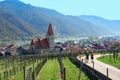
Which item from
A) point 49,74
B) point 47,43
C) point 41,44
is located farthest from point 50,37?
point 49,74

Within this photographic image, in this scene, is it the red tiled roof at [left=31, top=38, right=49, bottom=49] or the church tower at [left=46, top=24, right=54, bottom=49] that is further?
the red tiled roof at [left=31, top=38, right=49, bottom=49]

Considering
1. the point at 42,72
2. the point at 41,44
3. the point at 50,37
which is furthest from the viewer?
the point at 41,44

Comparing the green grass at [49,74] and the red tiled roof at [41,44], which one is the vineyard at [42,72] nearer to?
the green grass at [49,74]

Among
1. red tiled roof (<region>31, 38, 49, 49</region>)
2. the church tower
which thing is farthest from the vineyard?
red tiled roof (<region>31, 38, 49, 49</region>)

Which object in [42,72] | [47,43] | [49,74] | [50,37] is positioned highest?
[50,37]

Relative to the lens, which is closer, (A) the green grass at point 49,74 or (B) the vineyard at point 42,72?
(B) the vineyard at point 42,72

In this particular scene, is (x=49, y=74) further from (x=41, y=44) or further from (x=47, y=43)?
(x=41, y=44)

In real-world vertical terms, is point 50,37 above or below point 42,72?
above

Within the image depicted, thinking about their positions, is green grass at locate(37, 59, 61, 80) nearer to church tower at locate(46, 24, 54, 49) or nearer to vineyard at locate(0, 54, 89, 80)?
vineyard at locate(0, 54, 89, 80)

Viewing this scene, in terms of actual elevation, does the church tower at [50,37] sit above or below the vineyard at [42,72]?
above

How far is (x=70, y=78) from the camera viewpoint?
3981cm

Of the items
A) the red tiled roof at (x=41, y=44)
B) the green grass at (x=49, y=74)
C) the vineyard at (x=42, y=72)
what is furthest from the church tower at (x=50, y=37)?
the green grass at (x=49, y=74)

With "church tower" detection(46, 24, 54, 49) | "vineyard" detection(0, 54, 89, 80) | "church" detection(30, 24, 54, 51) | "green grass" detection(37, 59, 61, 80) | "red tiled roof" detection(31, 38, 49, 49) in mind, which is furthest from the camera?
"red tiled roof" detection(31, 38, 49, 49)

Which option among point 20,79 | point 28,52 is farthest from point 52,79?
point 28,52
